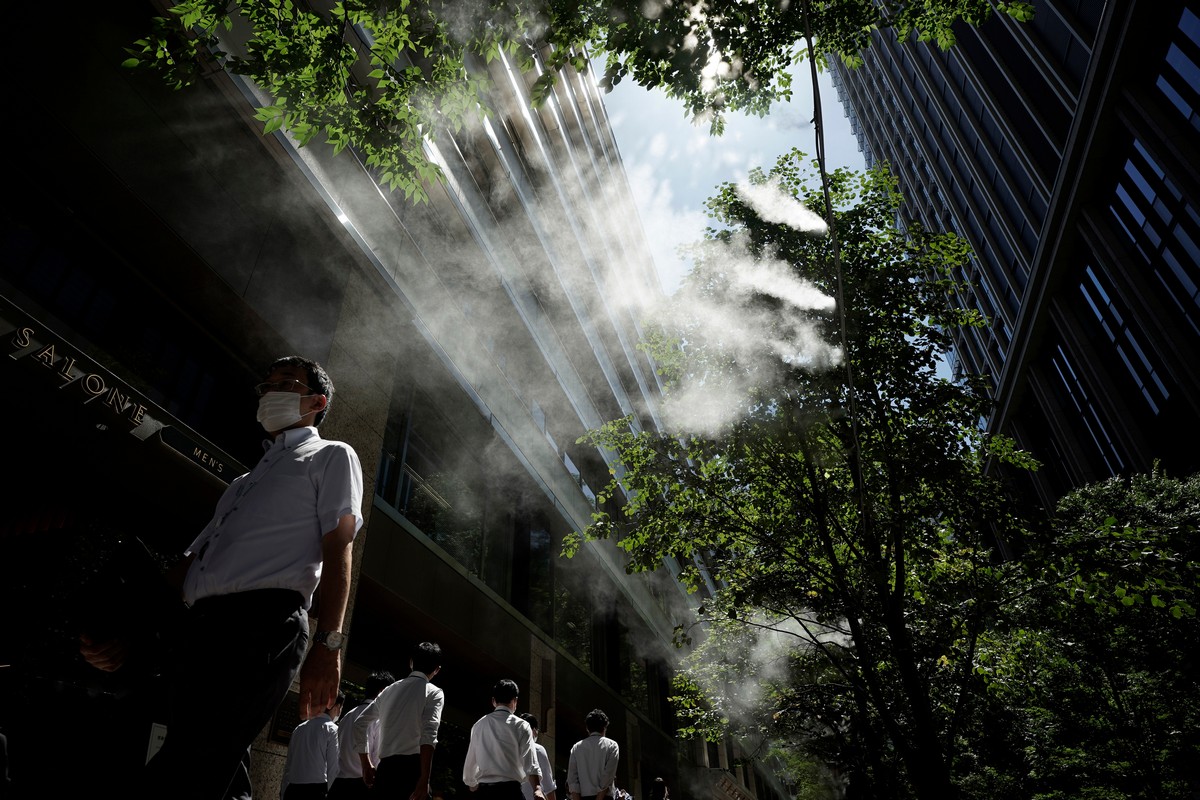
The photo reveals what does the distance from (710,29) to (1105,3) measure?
70.5 feet

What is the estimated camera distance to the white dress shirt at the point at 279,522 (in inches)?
64.3

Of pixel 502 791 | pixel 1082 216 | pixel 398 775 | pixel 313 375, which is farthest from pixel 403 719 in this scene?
pixel 1082 216

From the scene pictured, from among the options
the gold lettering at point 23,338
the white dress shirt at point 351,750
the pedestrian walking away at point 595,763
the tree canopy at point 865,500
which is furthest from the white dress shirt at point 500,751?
the gold lettering at point 23,338

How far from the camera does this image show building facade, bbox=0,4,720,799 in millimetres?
3990

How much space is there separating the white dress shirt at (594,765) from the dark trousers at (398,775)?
1.73 metres

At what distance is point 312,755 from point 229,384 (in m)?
4.13

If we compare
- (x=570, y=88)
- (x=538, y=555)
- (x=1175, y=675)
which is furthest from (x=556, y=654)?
(x=570, y=88)

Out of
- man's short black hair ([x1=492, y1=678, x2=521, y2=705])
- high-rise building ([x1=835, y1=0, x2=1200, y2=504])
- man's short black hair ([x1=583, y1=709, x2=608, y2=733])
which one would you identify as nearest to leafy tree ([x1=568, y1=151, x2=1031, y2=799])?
man's short black hair ([x1=583, y1=709, x2=608, y2=733])

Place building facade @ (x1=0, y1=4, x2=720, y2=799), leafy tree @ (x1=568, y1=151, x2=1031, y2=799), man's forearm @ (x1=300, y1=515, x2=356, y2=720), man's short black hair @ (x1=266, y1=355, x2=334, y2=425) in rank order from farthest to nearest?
leafy tree @ (x1=568, y1=151, x2=1031, y2=799), building facade @ (x1=0, y1=4, x2=720, y2=799), man's short black hair @ (x1=266, y1=355, x2=334, y2=425), man's forearm @ (x1=300, y1=515, x2=356, y2=720)

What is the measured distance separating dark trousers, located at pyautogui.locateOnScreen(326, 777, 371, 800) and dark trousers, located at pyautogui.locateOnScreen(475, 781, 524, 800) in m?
0.78

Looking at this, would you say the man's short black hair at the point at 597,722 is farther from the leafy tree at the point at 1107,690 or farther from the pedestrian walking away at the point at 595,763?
the leafy tree at the point at 1107,690

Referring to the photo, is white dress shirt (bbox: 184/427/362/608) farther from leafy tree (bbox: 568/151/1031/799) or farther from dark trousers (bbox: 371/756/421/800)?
leafy tree (bbox: 568/151/1031/799)

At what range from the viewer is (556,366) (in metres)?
15.3

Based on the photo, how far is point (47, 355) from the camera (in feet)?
13.6
